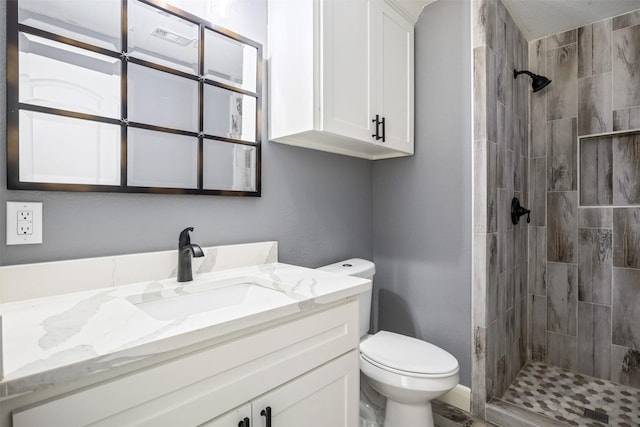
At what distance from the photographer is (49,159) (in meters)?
0.98

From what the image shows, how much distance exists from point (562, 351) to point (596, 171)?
124 centimetres

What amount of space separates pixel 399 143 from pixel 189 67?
1.15 meters

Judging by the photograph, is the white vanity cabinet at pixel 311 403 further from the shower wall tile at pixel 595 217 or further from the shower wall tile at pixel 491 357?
the shower wall tile at pixel 595 217

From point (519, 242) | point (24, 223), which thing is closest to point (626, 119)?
point (519, 242)

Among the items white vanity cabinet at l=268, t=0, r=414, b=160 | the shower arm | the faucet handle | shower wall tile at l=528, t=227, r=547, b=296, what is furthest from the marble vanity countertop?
shower wall tile at l=528, t=227, r=547, b=296

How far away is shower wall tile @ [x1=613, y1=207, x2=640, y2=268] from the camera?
6.30ft

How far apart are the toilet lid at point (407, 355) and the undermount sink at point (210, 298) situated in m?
0.68

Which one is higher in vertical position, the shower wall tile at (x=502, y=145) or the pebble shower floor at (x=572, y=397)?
the shower wall tile at (x=502, y=145)

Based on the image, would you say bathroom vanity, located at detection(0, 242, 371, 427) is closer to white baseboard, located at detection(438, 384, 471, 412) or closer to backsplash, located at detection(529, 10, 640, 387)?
white baseboard, located at detection(438, 384, 471, 412)

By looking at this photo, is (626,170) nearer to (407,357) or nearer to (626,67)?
(626,67)

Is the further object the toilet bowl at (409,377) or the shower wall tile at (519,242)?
the shower wall tile at (519,242)

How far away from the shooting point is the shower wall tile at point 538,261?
2268 millimetres

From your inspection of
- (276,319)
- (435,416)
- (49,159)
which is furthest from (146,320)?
(435,416)

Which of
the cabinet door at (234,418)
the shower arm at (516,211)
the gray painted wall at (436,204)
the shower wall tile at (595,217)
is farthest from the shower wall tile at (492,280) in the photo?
the cabinet door at (234,418)
